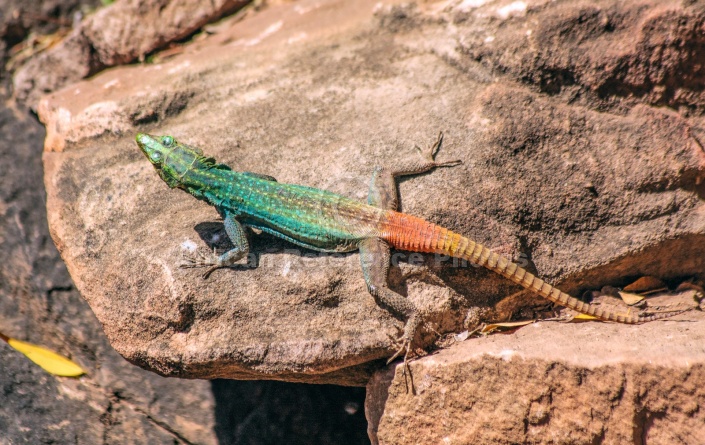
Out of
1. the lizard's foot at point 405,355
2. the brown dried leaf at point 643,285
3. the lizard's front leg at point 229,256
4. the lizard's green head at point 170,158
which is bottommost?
the brown dried leaf at point 643,285

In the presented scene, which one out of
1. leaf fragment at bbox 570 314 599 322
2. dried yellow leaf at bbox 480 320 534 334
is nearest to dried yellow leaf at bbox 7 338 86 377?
dried yellow leaf at bbox 480 320 534 334

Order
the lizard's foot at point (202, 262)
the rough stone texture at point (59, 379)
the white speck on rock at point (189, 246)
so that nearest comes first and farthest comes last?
1. the lizard's foot at point (202, 262)
2. the white speck on rock at point (189, 246)
3. the rough stone texture at point (59, 379)

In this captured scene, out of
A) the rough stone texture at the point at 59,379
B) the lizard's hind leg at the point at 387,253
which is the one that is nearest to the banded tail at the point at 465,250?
the lizard's hind leg at the point at 387,253

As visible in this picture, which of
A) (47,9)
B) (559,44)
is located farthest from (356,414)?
(47,9)

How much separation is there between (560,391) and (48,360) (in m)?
5.61

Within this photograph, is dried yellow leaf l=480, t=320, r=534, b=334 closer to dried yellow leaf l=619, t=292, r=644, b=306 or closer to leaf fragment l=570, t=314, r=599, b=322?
leaf fragment l=570, t=314, r=599, b=322

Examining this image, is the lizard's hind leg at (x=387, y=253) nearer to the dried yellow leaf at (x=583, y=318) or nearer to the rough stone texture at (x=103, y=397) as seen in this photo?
the dried yellow leaf at (x=583, y=318)

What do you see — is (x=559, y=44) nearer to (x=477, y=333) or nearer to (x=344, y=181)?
(x=344, y=181)

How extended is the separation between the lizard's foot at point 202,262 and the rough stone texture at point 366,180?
0.11 m

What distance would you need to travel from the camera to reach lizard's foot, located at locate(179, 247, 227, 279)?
545 centimetres

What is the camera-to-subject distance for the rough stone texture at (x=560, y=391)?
4648 millimetres

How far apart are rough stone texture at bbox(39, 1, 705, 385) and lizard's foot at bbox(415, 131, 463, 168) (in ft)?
0.25

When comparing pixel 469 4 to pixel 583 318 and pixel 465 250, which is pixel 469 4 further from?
pixel 583 318

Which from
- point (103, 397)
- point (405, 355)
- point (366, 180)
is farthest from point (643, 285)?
point (103, 397)
